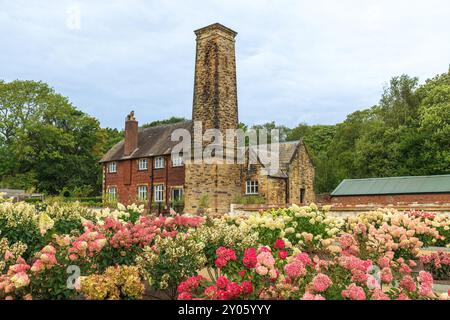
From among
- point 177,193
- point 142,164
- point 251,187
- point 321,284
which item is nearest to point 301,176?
point 251,187

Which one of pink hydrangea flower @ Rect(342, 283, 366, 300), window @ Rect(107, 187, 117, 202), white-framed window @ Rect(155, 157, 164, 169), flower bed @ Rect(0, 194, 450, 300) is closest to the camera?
pink hydrangea flower @ Rect(342, 283, 366, 300)

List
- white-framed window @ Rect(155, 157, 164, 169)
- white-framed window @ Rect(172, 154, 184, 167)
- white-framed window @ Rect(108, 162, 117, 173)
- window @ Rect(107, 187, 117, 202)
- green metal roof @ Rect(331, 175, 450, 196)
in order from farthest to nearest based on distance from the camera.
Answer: white-framed window @ Rect(108, 162, 117, 173) < window @ Rect(107, 187, 117, 202) < white-framed window @ Rect(155, 157, 164, 169) < white-framed window @ Rect(172, 154, 184, 167) < green metal roof @ Rect(331, 175, 450, 196)

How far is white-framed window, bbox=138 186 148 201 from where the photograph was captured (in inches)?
1460

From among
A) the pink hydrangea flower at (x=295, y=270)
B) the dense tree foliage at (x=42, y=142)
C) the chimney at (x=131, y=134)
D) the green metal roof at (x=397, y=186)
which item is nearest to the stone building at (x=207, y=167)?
the chimney at (x=131, y=134)

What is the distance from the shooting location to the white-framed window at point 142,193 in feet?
122

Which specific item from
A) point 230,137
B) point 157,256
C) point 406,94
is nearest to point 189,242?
point 157,256

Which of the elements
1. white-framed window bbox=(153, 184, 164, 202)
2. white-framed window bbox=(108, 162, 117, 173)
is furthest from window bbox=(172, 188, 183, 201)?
white-framed window bbox=(108, 162, 117, 173)

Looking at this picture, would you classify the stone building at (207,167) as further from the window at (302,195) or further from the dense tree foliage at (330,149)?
the dense tree foliage at (330,149)

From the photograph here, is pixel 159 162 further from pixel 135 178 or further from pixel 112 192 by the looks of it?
pixel 112 192

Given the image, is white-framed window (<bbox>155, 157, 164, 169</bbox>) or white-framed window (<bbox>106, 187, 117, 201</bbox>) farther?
white-framed window (<bbox>106, 187, 117, 201</bbox>)

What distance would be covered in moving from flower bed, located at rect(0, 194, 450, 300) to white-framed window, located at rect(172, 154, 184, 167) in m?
24.6

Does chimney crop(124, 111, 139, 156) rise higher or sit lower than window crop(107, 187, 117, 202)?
higher

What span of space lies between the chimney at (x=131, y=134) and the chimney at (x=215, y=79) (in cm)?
1087

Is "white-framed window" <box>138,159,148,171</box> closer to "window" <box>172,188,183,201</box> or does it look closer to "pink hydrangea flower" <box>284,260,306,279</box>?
"window" <box>172,188,183,201</box>
